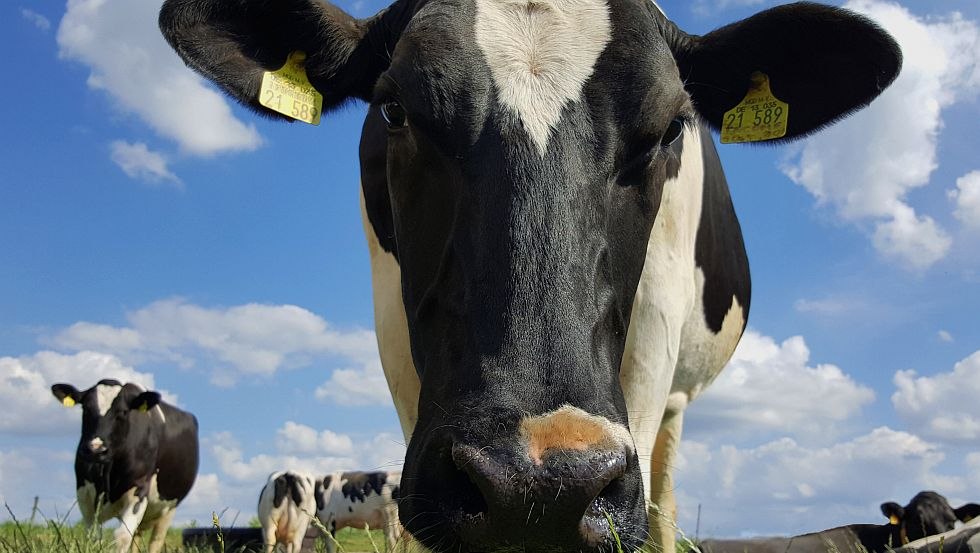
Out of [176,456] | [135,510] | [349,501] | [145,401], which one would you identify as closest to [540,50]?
[145,401]

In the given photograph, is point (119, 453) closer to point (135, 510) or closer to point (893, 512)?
point (135, 510)

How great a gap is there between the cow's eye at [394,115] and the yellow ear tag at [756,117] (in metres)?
1.95

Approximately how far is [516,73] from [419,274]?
78 centimetres

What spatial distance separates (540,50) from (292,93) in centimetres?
156

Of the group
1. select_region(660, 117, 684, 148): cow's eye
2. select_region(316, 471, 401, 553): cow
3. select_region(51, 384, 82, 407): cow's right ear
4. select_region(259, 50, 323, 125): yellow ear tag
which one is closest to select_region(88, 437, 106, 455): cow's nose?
select_region(51, 384, 82, 407): cow's right ear

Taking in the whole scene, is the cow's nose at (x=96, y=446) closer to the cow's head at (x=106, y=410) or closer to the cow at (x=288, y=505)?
the cow's head at (x=106, y=410)

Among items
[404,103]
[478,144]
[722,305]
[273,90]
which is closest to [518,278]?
[478,144]

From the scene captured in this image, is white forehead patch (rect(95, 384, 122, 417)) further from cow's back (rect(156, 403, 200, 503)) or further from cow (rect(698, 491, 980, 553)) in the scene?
cow (rect(698, 491, 980, 553))

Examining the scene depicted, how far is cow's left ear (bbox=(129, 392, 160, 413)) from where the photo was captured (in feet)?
46.3

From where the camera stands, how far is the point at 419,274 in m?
3.35

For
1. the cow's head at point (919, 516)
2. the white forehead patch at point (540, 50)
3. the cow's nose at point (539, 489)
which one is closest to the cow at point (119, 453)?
the cow's head at point (919, 516)

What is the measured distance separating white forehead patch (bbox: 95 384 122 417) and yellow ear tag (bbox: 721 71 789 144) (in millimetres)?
12089

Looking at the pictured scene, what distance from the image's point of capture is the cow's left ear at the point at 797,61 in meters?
4.36

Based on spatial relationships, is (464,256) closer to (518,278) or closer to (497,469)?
(518,278)
